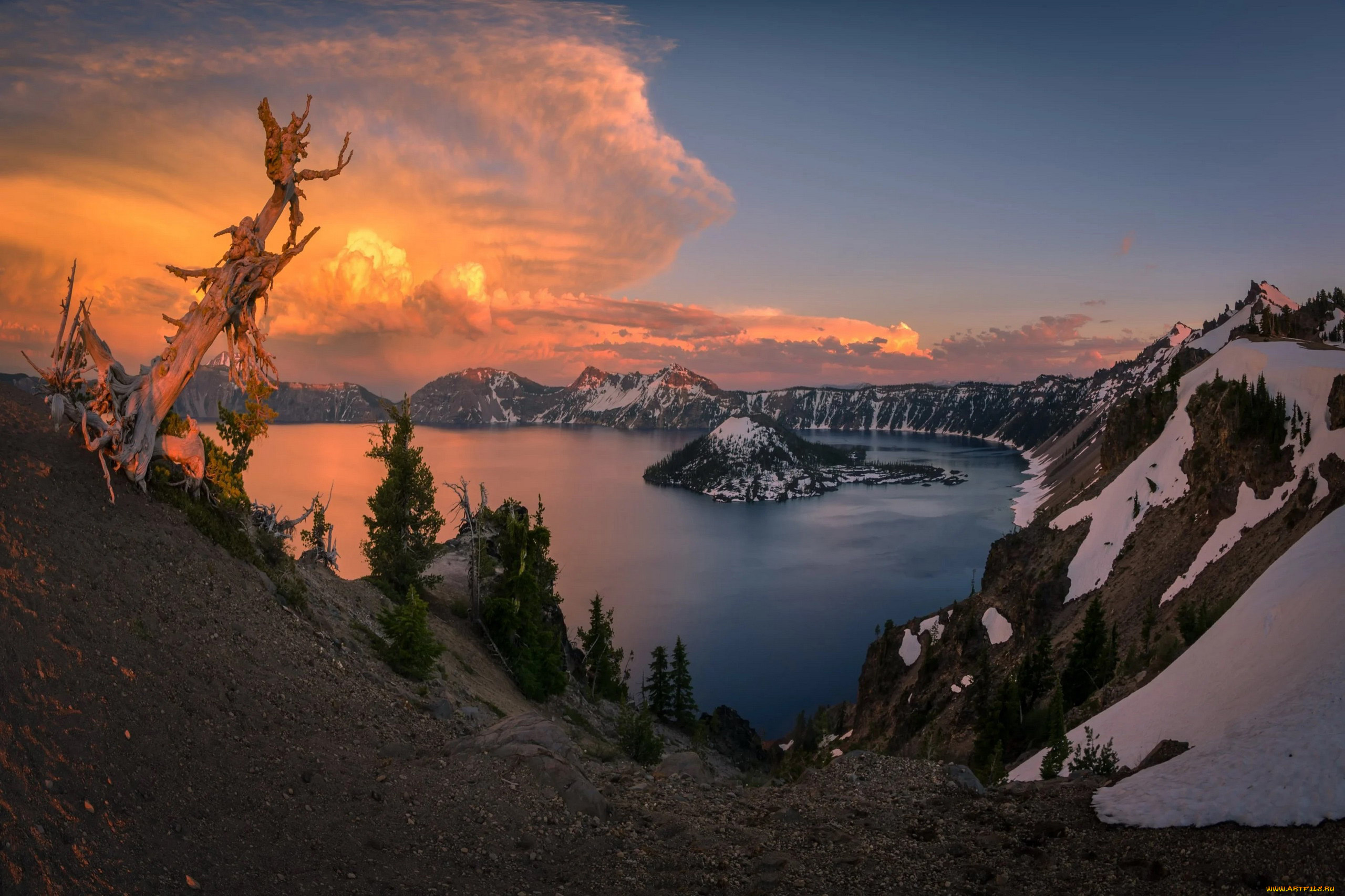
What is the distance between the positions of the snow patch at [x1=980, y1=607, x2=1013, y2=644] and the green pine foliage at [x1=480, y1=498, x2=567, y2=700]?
3255 centimetres

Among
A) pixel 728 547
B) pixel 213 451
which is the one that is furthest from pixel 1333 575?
pixel 728 547

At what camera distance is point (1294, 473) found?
34.2 meters

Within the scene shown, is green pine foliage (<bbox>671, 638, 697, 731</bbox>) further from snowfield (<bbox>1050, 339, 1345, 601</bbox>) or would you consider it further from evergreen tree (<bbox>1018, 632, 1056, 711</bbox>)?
snowfield (<bbox>1050, 339, 1345, 601</bbox>)

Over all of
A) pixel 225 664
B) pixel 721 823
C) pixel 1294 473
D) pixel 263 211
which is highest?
pixel 263 211

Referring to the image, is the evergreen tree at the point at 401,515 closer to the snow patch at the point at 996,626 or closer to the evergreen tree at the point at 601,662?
the evergreen tree at the point at 601,662

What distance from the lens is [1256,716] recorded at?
12531 millimetres

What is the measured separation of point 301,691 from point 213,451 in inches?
353

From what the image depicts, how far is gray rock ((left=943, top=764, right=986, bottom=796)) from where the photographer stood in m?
12.9

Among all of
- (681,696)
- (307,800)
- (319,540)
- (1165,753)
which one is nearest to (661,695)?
(681,696)

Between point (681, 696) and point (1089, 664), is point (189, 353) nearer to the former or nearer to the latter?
point (1089, 664)

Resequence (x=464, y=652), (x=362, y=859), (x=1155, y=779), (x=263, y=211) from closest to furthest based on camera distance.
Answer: (x=362, y=859), (x=1155, y=779), (x=263, y=211), (x=464, y=652)

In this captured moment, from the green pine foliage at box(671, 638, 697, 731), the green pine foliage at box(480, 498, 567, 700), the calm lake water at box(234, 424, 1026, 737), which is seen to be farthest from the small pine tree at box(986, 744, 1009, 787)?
the calm lake water at box(234, 424, 1026, 737)

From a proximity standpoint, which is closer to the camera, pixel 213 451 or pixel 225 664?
pixel 225 664

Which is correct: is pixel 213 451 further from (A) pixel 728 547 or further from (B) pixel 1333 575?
(A) pixel 728 547
